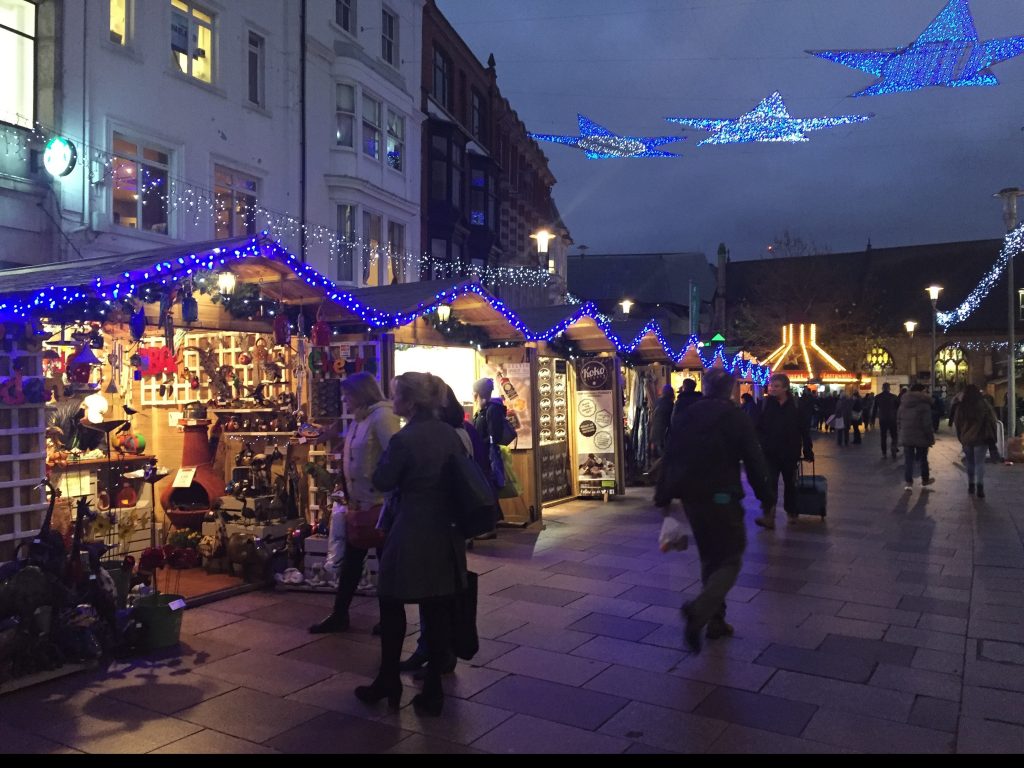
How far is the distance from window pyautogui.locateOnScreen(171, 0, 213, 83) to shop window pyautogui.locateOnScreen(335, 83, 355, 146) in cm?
393

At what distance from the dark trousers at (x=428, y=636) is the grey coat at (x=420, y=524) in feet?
0.44

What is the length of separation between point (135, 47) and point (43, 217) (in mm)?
3633

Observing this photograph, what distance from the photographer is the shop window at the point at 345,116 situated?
19453 mm

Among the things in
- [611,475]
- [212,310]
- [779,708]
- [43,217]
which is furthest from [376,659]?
[43,217]

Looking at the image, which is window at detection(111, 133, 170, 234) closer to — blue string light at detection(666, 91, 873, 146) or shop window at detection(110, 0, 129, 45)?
shop window at detection(110, 0, 129, 45)

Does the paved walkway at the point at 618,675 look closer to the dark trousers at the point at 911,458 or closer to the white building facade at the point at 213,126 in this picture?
the dark trousers at the point at 911,458

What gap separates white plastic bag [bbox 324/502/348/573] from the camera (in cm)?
657

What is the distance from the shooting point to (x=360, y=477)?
5.75m

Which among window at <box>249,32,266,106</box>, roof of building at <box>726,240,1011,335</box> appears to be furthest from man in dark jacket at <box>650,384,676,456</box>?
roof of building at <box>726,240,1011,335</box>

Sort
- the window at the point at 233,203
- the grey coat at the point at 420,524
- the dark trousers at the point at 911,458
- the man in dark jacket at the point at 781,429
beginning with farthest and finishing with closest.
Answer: the window at the point at 233,203, the dark trousers at the point at 911,458, the man in dark jacket at the point at 781,429, the grey coat at the point at 420,524

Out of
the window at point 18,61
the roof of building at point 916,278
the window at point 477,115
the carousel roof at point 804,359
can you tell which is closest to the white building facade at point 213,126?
the window at point 18,61

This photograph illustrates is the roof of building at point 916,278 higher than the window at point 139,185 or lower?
higher

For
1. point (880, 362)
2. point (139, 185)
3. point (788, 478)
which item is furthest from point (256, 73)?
point (880, 362)
